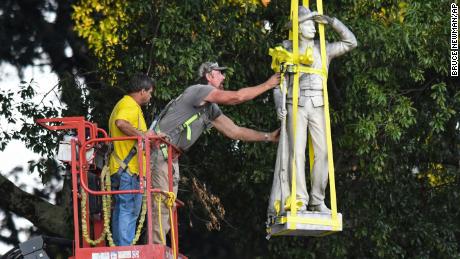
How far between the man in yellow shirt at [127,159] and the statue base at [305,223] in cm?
123

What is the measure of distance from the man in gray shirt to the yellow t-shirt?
0.21m

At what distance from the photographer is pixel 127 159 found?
11492 mm

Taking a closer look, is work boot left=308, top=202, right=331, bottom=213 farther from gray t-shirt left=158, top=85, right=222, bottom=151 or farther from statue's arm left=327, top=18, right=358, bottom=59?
statue's arm left=327, top=18, right=358, bottom=59

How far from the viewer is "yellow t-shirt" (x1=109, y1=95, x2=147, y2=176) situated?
11.5m

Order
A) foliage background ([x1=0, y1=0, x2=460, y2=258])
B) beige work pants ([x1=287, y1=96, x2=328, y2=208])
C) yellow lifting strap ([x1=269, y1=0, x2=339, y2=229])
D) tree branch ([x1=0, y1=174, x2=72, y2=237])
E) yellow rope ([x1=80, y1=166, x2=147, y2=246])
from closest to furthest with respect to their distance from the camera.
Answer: yellow rope ([x1=80, y1=166, x2=147, y2=246]), yellow lifting strap ([x1=269, y1=0, x2=339, y2=229]), beige work pants ([x1=287, y1=96, x2=328, y2=208]), foliage background ([x1=0, y1=0, x2=460, y2=258]), tree branch ([x1=0, y1=174, x2=72, y2=237])

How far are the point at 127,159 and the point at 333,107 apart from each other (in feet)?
18.6

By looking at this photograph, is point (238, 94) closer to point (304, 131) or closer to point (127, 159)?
point (304, 131)

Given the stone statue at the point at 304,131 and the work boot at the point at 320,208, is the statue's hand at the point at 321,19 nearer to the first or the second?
the stone statue at the point at 304,131

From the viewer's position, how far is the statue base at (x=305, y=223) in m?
11.3

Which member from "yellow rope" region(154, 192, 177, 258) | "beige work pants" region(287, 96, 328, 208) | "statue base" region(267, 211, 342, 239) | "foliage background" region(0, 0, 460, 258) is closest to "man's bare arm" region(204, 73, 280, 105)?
"beige work pants" region(287, 96, 328, 208)

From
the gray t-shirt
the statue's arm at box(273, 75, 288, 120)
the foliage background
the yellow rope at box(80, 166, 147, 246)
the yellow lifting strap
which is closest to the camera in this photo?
the yellow rope at box(80, 166, 147, 246)

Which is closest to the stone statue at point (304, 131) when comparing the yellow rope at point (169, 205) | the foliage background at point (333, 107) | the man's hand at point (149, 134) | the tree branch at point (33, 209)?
the yellow rope at point (169, 205)

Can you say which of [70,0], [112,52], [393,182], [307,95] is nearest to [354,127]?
[393,182]

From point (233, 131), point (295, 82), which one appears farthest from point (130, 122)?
point (295, 82)
